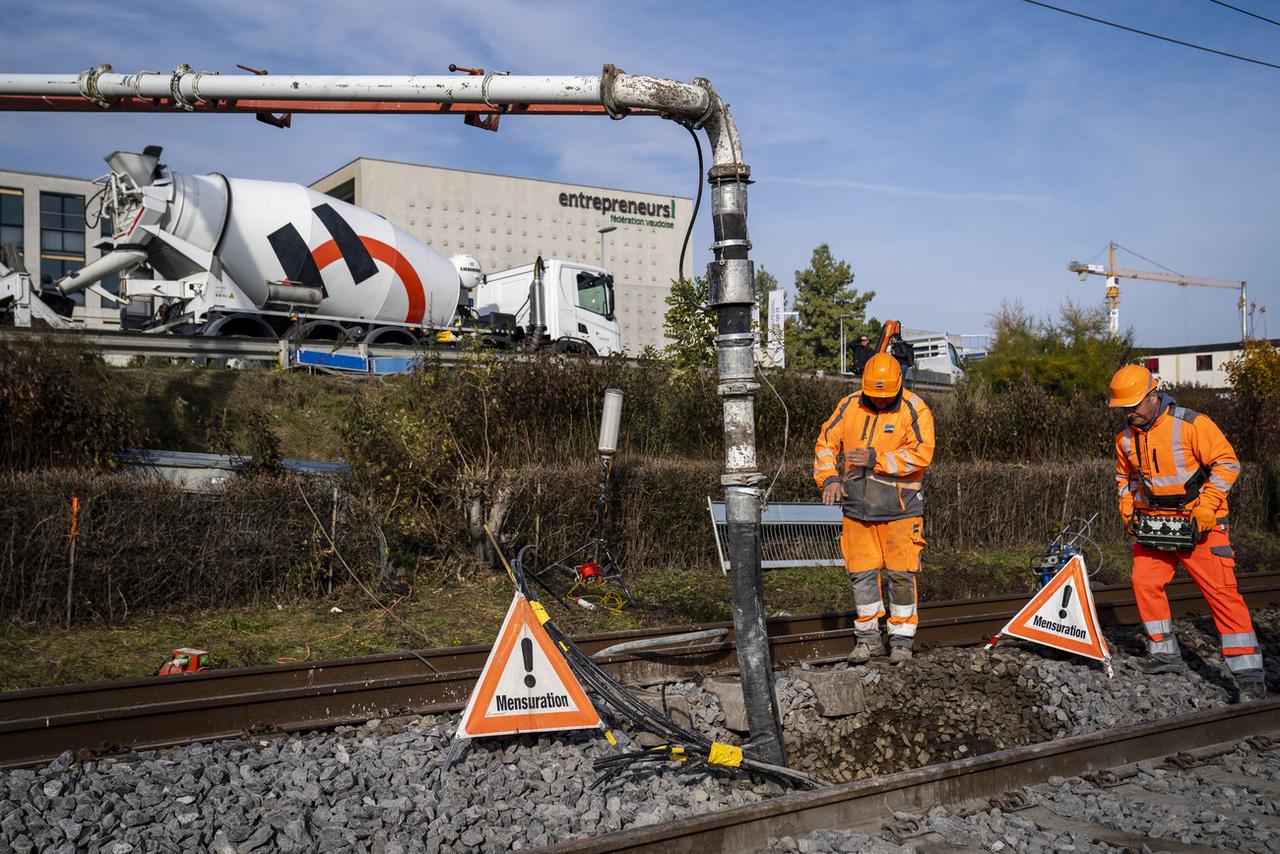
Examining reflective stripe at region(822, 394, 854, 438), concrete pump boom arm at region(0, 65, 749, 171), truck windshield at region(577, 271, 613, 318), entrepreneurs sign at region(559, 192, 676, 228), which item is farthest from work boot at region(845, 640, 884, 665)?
entrepreneurs sign at region(559, 192, 676, 228)

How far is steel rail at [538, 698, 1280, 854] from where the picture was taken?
13.9ft

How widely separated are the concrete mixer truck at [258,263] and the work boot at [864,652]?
7525 millimetres

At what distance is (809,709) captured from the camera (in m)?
6.59

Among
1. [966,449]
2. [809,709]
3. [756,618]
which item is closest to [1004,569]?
[966,449]

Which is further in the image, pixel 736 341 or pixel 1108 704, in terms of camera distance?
pixel 1108 704

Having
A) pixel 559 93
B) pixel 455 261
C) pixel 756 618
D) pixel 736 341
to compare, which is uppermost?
pixel 455 261

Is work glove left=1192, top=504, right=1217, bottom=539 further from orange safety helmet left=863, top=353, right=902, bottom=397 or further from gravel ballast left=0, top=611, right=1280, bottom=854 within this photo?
orange safety helmet left=863, top=353, right=902, bottom=397

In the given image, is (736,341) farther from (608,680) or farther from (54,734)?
(54,734)

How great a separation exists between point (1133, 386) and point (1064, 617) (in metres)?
1.78

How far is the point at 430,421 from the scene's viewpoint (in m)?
11.0

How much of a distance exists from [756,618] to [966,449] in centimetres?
1318

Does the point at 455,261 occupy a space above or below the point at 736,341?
above

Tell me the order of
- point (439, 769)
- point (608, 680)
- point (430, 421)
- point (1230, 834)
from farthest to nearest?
1. point (430, 421)
2. point (608, 680)
3. point (439, 769)
4. point (1230, 834)

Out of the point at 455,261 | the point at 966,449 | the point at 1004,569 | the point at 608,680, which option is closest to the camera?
the point at 608,680
